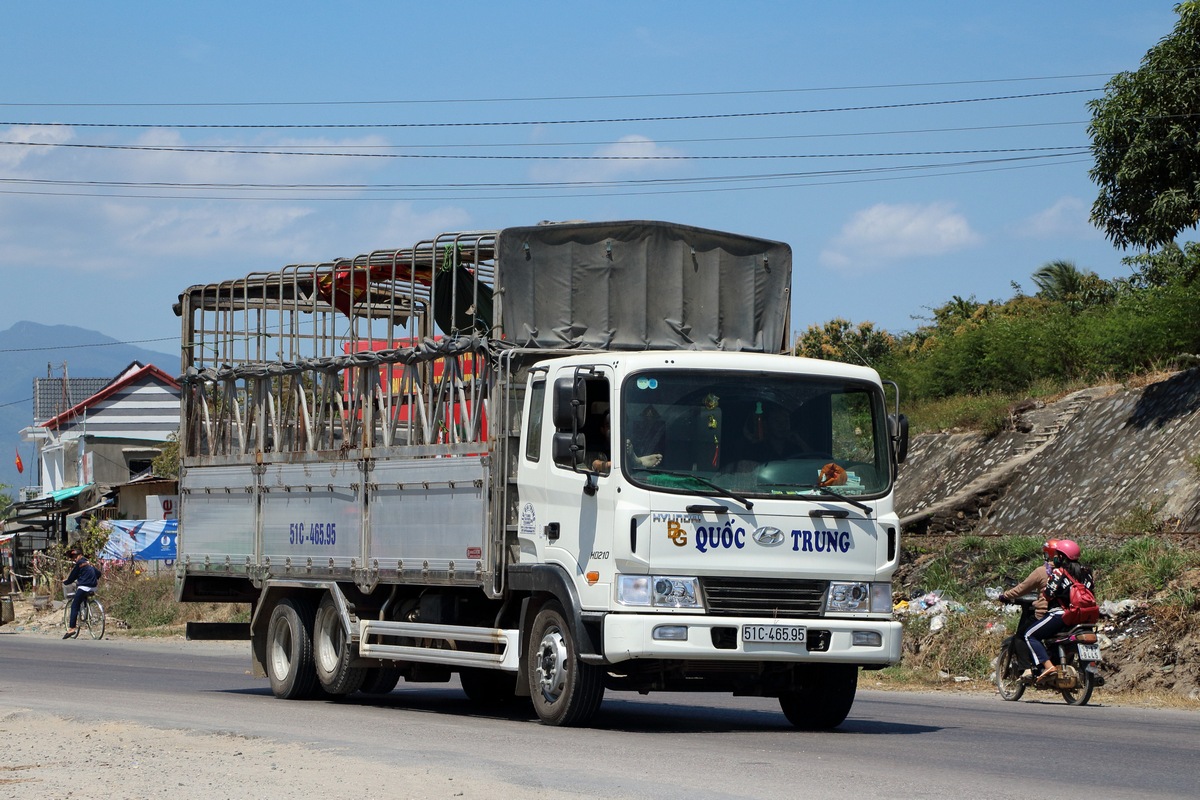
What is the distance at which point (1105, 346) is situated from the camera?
Result: 3419 cm

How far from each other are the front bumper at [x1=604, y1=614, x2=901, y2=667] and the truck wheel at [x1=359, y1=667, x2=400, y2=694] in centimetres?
437

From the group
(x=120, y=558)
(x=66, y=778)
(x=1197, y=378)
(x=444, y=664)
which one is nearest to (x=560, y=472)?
(x=444, y=664)

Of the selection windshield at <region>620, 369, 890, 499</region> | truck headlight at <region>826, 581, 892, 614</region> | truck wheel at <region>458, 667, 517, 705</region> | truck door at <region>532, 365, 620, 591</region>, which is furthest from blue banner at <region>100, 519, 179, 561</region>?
truck headlight at <region>826, 581, 892, 614</region>

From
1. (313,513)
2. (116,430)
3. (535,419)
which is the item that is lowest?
(313,513)

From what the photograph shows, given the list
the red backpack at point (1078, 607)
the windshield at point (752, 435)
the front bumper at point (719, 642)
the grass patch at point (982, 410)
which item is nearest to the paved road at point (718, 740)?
the front bumper at point (719, 642)

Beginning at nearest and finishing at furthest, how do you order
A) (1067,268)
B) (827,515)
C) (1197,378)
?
(827,515)
(1197,378)
(1067,268)

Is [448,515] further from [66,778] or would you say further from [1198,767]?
[1198,767]

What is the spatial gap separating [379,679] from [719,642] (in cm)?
529

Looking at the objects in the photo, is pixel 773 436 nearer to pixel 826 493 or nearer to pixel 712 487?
pixel 826 493

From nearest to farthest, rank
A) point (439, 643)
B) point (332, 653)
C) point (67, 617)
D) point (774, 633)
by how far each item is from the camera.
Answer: point (774, 633), point (439, 643), point (332, 653), point (67, 617)

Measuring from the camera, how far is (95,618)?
33.2 metres

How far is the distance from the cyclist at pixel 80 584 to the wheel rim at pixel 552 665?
21551mm

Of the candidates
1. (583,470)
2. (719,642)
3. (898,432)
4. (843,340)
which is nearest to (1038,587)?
(898,432)

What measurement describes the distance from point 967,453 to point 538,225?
2196 centimetres
